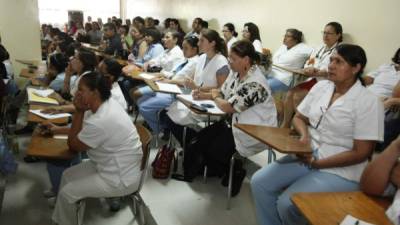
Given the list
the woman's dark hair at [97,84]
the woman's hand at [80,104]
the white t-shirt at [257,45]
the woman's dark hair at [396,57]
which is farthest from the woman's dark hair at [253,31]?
the woman's hand at [80,104]

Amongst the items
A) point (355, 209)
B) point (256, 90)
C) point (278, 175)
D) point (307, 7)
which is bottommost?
point (278, 175)

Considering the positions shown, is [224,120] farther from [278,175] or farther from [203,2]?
[203,2]

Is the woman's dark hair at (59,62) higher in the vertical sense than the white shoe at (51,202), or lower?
higher

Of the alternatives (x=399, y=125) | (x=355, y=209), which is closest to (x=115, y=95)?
(x=355, y=209)

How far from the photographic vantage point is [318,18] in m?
4.28

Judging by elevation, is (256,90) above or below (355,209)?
above

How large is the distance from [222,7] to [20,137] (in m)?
4.46

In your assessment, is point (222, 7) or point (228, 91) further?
point (222, 7)

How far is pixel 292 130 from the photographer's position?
1.99m

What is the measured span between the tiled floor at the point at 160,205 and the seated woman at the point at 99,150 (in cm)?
42

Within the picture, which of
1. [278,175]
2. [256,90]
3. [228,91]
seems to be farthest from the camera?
[228,91]

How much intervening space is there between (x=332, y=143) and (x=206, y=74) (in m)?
1.65

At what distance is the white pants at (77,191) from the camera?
1833mm

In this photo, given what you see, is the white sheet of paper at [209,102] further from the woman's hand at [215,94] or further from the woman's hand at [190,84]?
the woman's hand at [190,84]
